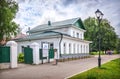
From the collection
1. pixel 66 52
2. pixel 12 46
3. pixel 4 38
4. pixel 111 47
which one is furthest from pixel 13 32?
pixel 111 47

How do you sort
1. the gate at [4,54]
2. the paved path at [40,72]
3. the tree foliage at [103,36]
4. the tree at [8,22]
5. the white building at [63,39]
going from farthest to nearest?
the tree foliage at [103,36]
the tree at [8,22]
the white building at [63,39]
the gate at [4,54]
the paved path at [40,72]

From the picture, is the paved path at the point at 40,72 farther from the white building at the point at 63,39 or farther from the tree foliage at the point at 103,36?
the tree foliage at the point at 103,36

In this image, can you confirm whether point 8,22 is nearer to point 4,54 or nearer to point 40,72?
point 4,54

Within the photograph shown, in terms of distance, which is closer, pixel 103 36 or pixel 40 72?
pixel 40 72

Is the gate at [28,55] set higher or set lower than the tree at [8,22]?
lower

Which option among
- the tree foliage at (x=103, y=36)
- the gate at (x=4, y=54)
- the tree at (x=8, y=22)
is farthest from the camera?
the tree foliage at (x=103, y=36)

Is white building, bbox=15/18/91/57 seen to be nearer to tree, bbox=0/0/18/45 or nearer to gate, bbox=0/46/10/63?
tree, bbox=0/0/18/45

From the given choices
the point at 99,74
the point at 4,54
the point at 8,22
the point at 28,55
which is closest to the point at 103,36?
the point at 8,22

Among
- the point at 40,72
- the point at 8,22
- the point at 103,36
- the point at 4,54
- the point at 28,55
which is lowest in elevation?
the point at 40,72

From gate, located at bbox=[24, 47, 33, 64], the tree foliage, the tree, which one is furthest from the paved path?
the tree foliage

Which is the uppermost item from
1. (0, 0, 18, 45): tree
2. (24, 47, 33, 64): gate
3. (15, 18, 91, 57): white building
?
(0, 0, 18, 45): tree

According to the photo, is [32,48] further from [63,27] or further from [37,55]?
[63,27]

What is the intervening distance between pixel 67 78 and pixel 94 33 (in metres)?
49.1

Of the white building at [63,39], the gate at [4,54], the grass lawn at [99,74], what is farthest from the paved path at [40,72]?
the white building at [63,39]
